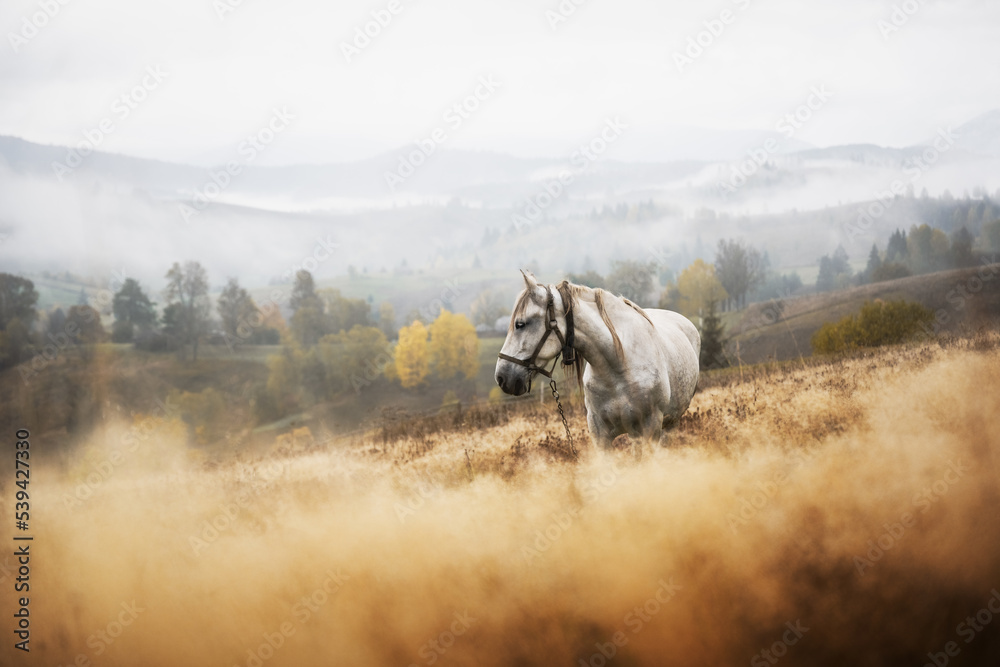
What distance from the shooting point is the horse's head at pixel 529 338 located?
5949mm

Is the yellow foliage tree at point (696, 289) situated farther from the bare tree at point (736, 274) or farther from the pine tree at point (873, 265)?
the pine tree at point (873, 265)

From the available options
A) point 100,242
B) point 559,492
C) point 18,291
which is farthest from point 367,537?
point 100,242

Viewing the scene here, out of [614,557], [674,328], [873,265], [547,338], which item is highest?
[547,338]

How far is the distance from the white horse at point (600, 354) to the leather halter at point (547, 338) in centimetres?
1

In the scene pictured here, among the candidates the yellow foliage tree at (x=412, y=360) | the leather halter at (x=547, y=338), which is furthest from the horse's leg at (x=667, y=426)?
the yellow foliage tree at (x=412, y=360)

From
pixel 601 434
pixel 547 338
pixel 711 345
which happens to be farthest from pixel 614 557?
pixel 711 345

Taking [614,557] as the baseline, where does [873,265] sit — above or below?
above

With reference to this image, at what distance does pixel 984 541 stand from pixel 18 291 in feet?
261

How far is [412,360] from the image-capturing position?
208 feet

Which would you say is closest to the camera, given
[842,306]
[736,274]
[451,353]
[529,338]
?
[529,338]

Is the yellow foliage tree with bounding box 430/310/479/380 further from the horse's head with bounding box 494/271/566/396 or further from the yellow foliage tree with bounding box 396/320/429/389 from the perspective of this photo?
the horse's head with bounding box 494/271/566/396

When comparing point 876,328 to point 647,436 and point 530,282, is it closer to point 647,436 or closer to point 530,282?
point 647,436

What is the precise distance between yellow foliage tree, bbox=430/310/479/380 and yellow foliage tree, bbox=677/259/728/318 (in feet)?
74.0

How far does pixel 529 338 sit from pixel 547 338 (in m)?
0.23
